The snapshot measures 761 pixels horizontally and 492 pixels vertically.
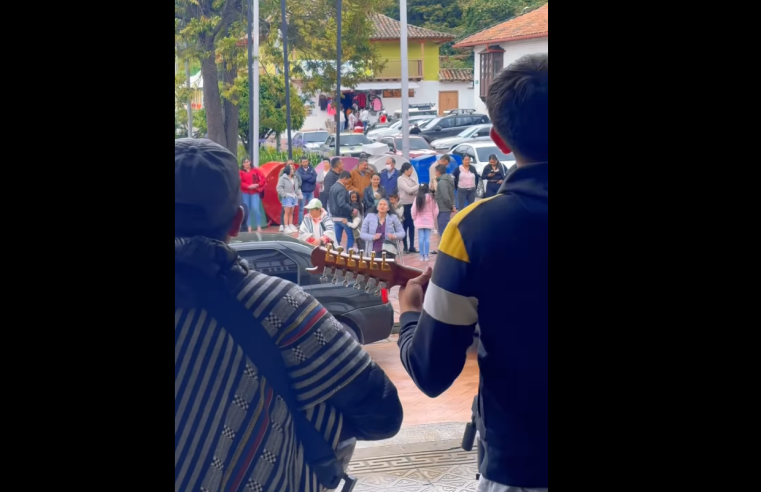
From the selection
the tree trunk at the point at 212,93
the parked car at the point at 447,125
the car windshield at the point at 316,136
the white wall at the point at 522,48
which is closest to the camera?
the white wall at the point at 522,48

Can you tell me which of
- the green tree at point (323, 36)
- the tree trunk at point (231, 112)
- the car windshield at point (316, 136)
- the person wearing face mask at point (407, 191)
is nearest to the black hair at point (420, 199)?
the person wearing face mask at point (407, 191)

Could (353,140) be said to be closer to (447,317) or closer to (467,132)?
(467,132)

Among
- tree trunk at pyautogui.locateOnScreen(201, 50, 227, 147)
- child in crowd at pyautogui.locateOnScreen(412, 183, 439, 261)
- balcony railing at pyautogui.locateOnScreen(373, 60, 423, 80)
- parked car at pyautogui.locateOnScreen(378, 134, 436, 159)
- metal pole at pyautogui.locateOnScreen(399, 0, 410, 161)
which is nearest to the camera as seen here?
tree trunk at pyautogui.locateOnScreen(201, 50, 227, 147)

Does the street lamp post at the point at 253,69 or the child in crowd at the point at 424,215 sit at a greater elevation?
the street lamp post at the point at 253,69

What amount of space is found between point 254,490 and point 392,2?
11.2m

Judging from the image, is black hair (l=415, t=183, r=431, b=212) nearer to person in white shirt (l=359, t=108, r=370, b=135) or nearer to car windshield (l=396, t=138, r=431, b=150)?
car windshield (l=396, t=138, r=431, b=150)

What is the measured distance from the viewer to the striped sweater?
4.99ft

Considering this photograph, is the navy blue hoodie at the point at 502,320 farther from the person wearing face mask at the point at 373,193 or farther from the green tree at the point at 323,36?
the green tree at the point at 323,36

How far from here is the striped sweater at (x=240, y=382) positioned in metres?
1.52

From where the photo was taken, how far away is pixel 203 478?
1.53 metres

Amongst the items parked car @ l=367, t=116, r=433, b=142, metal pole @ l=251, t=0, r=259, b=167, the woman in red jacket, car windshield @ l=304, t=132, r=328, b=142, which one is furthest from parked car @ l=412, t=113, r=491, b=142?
the woman in red jacket

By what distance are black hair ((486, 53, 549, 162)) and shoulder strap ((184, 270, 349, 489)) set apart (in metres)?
0.62

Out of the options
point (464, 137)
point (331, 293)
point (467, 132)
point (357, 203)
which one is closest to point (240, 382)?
point (331, 293)

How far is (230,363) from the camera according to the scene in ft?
5.03
